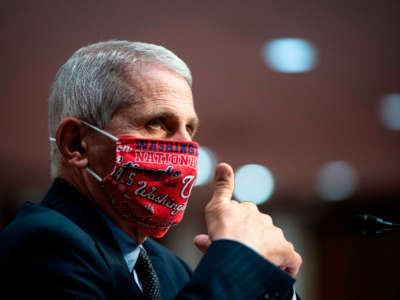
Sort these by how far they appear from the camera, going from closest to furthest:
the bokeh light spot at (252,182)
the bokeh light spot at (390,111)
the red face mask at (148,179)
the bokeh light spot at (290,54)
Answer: the red face mask at (148,179) < the bokeh light spot at (290,54) < the bokeh light spot at (390,111) < the bokeh light spot at (252,182)

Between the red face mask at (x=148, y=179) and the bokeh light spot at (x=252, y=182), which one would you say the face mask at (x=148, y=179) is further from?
the bokeh light spot at (x=252, y=182)

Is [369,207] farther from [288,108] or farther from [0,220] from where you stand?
[0,220]

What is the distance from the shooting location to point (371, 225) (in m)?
1.12

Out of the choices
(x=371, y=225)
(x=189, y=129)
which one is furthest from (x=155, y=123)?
(x=371, y=225)

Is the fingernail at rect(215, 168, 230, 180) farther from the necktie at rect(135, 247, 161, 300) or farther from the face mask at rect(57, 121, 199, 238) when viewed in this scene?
the necktie at rect(135, 247, 161, 300)

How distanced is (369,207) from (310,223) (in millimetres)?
1957

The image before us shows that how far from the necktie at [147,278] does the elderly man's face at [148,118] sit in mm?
309

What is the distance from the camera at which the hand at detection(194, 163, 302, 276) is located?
0.99 meters

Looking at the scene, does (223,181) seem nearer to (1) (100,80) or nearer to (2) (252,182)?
(1) (100,80)

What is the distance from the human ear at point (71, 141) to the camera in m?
1.27

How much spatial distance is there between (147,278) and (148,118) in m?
0.48

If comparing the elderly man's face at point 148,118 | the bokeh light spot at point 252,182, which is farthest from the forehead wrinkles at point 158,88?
the bokeh light spot at point 252,182

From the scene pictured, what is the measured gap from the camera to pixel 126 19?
10.6 ft

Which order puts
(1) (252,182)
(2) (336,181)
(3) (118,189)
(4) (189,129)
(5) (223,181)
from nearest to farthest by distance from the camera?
(5) (223,181) → (3) (118,189) → (4) (189,129) → (2) (336,181) → (1) (252,182)
